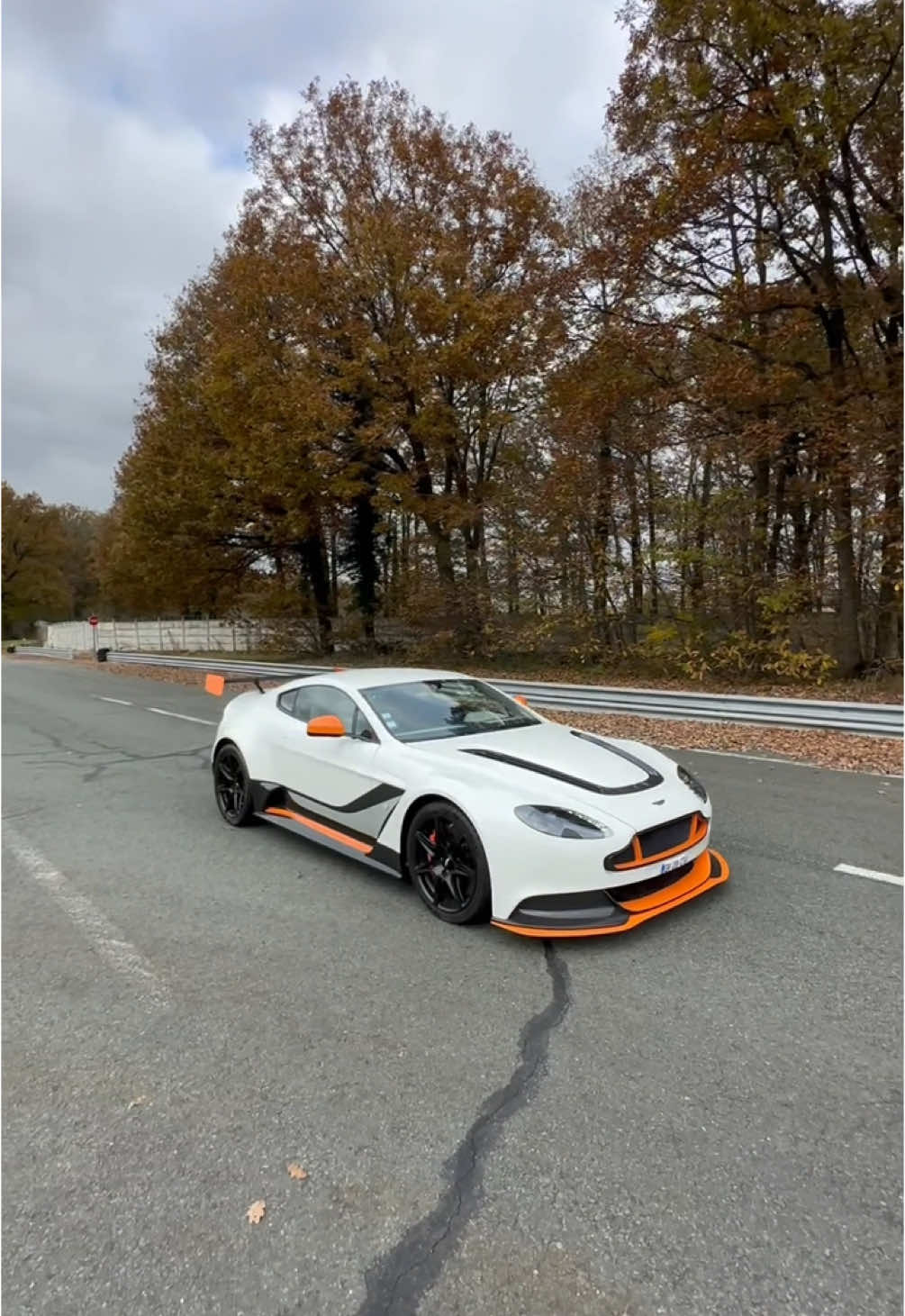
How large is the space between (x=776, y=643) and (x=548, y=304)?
24.8 feet

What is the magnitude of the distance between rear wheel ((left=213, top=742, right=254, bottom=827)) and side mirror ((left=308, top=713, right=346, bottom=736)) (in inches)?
47.4

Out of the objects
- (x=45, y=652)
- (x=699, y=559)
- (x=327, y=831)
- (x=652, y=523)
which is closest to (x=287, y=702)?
(x=327, y=831)

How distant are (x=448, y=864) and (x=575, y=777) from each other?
2.68ft

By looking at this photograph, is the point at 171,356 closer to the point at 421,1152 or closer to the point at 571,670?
the point at 571,670

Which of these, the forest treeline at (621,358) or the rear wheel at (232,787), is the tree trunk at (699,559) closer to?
the forest treeline at (621,358)

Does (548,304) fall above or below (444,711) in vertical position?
above

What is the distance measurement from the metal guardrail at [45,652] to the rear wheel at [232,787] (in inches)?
1175

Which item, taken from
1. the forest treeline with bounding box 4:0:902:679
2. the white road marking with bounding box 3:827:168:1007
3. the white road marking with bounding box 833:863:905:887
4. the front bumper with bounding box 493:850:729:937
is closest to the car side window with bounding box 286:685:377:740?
the front bumper with bounding box 493:850:729:937

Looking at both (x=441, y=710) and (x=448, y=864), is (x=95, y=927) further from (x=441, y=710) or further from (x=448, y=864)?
(x=441, y=710)

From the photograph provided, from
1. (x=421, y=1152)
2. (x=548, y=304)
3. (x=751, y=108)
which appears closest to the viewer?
(x=421, y=1152)

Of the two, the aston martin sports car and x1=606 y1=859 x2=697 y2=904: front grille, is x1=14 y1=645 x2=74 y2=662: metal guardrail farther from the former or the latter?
x1=606 y1=859 x2=697 y2=904: front grille

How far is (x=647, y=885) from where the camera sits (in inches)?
140

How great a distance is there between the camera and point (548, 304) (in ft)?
44.3

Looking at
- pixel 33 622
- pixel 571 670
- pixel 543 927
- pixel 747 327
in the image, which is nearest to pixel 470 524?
pixel 571 670
